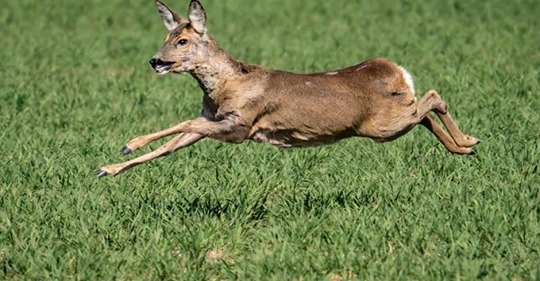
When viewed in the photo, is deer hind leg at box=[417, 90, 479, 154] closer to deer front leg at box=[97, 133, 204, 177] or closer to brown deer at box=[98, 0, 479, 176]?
brown deer at box=[98, 0, 479, 176]

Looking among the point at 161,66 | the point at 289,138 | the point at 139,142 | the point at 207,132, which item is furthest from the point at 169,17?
the point at 289,138

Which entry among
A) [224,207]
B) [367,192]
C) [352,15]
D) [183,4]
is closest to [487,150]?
[367,192]

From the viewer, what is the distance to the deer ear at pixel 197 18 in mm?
8422

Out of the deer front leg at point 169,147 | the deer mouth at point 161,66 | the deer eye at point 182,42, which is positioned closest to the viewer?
the deer front leg at point 169,147

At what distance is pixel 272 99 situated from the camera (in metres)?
8.54

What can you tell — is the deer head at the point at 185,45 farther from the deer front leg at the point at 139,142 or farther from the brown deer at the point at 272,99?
the deer front leg at the point at 139,142

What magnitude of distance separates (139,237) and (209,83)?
1335 millimetres

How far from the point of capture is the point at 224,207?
28.1ft

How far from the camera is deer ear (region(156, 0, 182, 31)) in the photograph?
857 centimetres

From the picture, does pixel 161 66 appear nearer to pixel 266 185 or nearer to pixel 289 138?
pixel 289 138

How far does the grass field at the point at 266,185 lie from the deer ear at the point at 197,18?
1.26m

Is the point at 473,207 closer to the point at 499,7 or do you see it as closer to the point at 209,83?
the point at 209,83

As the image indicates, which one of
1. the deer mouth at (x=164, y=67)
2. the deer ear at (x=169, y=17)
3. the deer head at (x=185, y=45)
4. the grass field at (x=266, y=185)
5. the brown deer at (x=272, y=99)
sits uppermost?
the deer ear at (x=169, y=17)

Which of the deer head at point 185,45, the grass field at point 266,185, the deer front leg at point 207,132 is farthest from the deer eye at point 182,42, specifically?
the grass field at point 266,185
